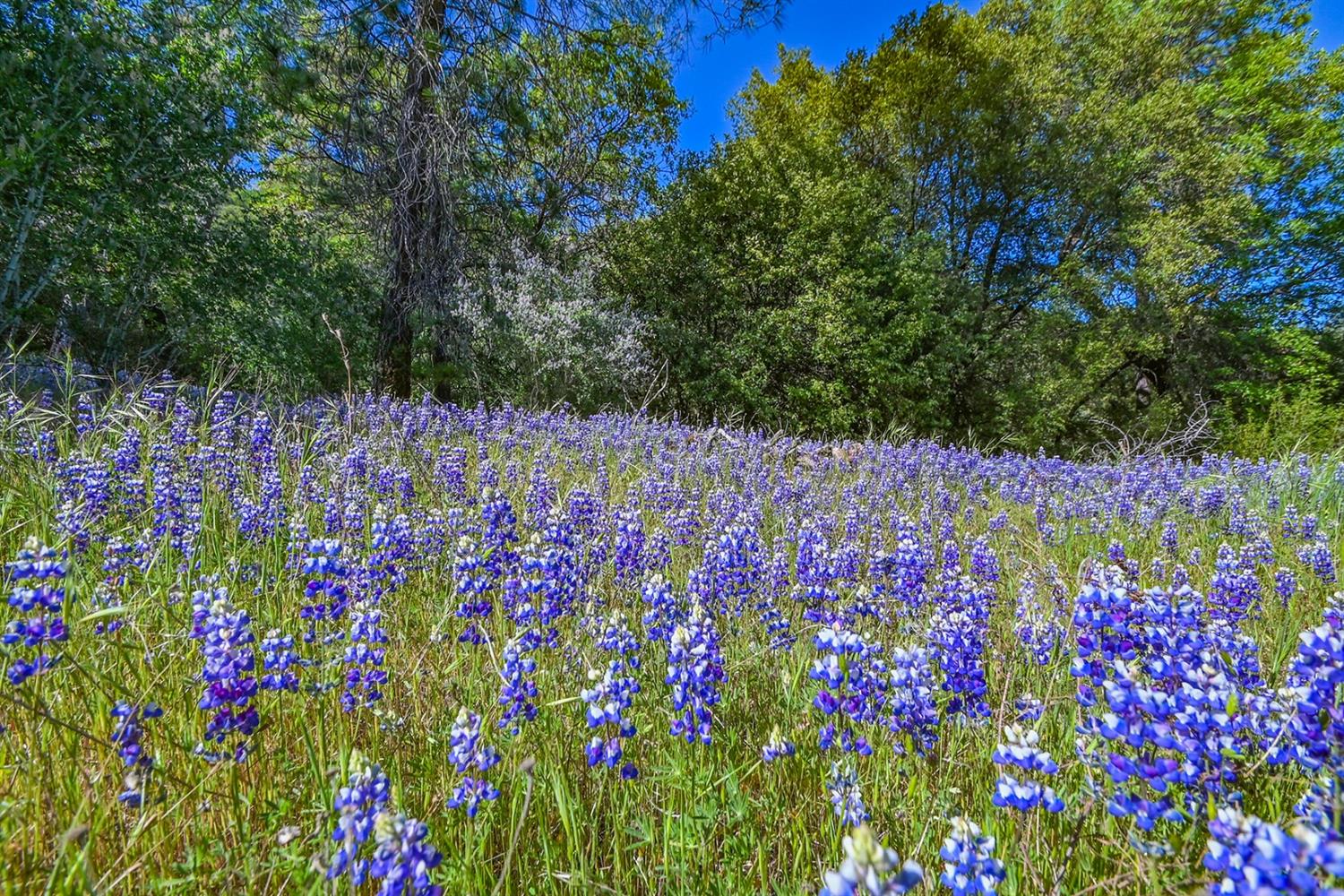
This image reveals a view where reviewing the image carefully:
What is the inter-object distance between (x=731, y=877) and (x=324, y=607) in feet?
4.37

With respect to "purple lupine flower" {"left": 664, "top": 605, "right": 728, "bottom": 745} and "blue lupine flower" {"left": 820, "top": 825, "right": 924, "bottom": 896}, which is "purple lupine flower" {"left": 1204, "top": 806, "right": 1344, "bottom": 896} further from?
"purple lupine flower" {"left": 664, "top": 605, "right": 728, "bottom": 745}

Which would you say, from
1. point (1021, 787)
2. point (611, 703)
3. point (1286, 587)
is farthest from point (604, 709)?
point (1286, 587)

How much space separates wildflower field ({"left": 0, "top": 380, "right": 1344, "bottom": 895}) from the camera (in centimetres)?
105

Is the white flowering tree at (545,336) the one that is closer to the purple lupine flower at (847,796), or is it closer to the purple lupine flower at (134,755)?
the purple lupine flower at (134,755)

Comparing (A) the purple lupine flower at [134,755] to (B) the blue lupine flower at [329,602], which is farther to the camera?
(B) the blue lupine flower at [329,602]

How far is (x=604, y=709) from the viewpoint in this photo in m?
1.40

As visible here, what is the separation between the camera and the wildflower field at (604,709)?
1.05 m

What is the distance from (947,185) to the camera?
16688mm

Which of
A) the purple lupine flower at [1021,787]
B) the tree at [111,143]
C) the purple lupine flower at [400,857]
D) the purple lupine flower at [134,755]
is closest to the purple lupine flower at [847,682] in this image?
the purple lupine flower at [1021,787]

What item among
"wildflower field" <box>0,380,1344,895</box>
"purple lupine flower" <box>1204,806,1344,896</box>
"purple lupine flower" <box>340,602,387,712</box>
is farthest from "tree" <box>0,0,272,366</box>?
"purple lupine flower" <box>1204,806,1344,896</box>

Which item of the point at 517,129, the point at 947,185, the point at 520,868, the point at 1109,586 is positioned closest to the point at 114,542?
the point at 520,868

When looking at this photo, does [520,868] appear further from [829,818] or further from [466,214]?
[466,214]

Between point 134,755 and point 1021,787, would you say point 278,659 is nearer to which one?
point 134,755

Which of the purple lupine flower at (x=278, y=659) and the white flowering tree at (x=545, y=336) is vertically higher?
the white flowering tree at (x=545, y=336)
